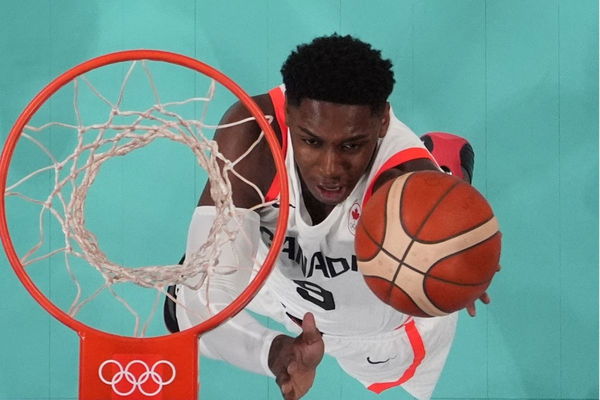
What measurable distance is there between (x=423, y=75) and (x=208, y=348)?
149cm

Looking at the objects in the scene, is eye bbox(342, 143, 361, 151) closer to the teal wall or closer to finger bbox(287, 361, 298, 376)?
finger bbox(287, 361, 298, 376)

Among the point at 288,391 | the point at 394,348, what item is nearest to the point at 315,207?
the point at 288,391

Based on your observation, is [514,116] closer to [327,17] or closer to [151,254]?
[327,17]

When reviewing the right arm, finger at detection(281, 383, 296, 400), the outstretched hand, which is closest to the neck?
the right arm

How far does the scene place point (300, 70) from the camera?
2.02m

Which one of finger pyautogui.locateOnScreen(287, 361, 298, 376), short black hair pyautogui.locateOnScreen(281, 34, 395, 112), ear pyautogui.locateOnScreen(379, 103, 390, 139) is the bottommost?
finger pyautogui.locateOnScreen(287, 361, 298, 376)

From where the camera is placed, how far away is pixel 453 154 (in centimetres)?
308

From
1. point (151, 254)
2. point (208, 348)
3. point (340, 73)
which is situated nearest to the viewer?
point (340, 73)

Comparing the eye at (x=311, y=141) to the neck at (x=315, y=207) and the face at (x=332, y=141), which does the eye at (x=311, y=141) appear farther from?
the neck at (x=315, y=207)

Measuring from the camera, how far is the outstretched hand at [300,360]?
189cm

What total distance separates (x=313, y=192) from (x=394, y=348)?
801 mm

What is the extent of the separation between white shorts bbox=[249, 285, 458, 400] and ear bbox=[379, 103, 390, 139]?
2.50 ft

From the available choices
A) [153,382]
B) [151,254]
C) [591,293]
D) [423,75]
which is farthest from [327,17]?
[153,382]

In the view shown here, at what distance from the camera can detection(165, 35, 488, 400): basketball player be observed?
1990 mm
